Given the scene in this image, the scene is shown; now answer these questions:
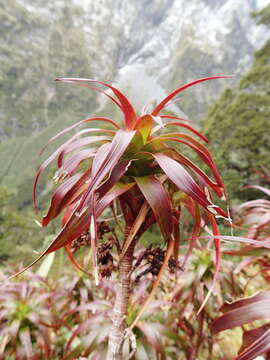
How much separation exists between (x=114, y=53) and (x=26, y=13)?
34.1m

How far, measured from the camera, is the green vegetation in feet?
17.1

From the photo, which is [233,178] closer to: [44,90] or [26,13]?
[44,90]

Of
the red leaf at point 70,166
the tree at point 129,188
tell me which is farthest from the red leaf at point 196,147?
the red leaf at point 70,166

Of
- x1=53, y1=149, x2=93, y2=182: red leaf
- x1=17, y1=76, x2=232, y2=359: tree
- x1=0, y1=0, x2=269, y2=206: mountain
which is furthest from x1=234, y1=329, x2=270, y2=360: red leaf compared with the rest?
x1=0, y1=0, x2=269, y2=206: mountain

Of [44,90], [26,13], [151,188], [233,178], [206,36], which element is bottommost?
[233,178]

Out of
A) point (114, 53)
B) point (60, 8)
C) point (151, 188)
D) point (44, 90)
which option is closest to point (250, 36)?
point (114, 53)

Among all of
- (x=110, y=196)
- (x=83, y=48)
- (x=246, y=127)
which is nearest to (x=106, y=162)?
(x=110, y=196)

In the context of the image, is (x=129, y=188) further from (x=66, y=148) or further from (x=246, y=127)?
(x=246, y=127)

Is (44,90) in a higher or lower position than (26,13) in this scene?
lower

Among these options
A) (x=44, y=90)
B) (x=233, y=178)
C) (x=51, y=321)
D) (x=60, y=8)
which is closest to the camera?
(x=51, y=321)

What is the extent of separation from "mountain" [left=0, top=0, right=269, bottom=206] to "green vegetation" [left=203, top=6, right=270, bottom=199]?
11.2m

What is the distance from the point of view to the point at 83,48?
33.8m

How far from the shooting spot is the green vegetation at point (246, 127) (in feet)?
17.1

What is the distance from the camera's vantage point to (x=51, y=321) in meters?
0.76
